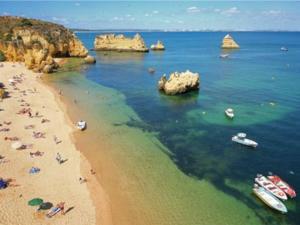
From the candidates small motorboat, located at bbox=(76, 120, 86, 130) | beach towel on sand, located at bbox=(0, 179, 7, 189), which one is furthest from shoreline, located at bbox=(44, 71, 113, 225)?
beach towel on sand, located at bbox=(0, 179, 7, 189)

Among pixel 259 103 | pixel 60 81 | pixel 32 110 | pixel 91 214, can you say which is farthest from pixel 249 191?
pixel 60 81

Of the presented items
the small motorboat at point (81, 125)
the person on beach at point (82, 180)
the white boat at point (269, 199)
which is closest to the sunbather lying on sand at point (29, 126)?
the small motorboat at point (81, 125)

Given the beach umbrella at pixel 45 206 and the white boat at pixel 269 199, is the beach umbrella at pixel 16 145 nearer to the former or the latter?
the beach umbrella at pixel 45 206

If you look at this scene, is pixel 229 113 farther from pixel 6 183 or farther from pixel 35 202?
pixel 6 183

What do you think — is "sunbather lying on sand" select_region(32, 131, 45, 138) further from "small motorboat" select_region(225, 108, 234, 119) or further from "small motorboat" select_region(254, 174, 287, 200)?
"small motorboat" select_region(225, 108, 234, 119)

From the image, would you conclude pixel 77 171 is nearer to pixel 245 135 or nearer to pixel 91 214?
pixel 91 214

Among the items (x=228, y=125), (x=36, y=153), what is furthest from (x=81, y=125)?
(x=228, y=125)

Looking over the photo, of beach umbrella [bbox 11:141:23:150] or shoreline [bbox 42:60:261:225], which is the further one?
beach umbrella [bbox 11:141:23:150]
